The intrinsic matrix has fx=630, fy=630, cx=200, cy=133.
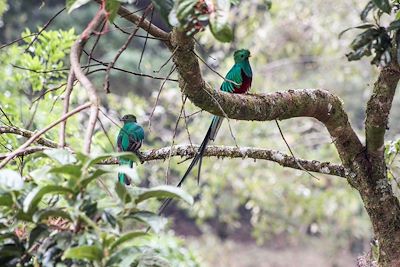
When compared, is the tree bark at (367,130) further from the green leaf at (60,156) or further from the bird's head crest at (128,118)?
the bird's head crest at (128,118)

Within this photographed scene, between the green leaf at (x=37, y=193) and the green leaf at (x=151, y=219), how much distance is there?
0.37ft

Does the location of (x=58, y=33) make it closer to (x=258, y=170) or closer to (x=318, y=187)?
(x=258, y=170)

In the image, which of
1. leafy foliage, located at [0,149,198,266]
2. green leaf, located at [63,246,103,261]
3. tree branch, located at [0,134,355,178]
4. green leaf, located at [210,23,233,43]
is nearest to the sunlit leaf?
leafy foliage, located at [0,149,198,266]

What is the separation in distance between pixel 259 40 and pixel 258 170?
4.45ft

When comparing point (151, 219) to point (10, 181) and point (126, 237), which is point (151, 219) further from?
point (10, 181)

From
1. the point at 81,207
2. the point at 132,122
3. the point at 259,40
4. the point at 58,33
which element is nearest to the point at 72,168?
the point at 81,207

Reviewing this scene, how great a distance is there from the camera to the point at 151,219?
1021 mm

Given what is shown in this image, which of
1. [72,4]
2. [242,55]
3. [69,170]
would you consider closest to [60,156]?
[69,170]

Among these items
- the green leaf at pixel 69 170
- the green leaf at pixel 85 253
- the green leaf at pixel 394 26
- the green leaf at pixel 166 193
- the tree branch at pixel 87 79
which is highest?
the green leaf at pixel 394 26

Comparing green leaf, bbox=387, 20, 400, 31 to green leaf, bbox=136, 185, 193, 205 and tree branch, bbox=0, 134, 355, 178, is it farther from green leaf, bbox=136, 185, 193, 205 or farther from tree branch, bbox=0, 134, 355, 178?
tree branch, bbox=0, 134, 355, 178

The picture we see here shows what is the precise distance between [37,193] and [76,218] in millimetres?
72

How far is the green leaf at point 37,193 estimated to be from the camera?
957mm

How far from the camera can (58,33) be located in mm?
3041

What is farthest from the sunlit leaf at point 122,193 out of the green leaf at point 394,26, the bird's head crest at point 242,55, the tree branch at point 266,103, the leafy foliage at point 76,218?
the bird's head crest at point 242,55
